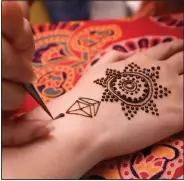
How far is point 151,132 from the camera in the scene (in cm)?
69

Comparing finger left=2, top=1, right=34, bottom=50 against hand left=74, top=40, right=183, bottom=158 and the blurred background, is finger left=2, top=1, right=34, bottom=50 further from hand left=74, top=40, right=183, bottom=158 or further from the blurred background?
the blurred background

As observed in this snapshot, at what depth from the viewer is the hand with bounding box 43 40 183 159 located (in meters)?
0.66

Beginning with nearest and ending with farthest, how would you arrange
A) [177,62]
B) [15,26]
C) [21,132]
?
[15,26]
[21,132]
[177,62]

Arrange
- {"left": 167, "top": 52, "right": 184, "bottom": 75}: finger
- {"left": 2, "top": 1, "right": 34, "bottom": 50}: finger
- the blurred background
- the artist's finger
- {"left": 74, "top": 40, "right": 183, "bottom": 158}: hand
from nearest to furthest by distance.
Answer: {"left": 2, "top": 1, "right": 34, "bottom": 50}: finger < the artist's finger < {"left": 74, "top": 40, "right": 183, "bottom": 158}: hand < {"left": 167, "top": 52, "right": 184, "bottom": 75}: finger < the blurred background

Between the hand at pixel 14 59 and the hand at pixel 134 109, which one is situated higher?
the hand at pixel 14 59

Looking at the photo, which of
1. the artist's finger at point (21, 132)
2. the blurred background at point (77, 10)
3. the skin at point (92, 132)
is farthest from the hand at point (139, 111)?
the blurred background at point (77, 10)

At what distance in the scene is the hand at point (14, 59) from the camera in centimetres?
46

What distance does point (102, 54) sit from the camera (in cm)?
89

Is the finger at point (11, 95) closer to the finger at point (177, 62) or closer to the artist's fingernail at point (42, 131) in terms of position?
the artist's fingernail at point (42, 131)

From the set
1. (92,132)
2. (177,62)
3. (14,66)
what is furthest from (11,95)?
(177,62)

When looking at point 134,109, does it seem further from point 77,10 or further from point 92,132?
A: point 77,10

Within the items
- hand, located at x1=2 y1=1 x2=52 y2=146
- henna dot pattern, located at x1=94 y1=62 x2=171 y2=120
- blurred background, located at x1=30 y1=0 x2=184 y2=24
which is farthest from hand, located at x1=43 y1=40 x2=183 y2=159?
blurred background, located at x1=30 y1=0 x2=184 y2=24

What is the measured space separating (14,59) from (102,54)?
0.42 meters

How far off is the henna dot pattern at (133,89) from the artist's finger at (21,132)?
15 centimetres
